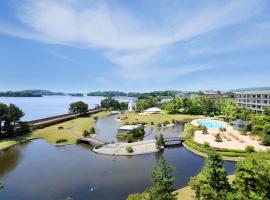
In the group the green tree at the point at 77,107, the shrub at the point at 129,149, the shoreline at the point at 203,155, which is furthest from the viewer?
the green tree at the point at 77,107

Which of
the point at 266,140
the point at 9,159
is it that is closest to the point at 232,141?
the point at 266,140

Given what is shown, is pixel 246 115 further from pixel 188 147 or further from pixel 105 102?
pixel 105 102

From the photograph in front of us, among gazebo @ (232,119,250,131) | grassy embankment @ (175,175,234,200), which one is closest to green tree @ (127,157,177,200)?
grassy embankment @ (175,175,234,200)

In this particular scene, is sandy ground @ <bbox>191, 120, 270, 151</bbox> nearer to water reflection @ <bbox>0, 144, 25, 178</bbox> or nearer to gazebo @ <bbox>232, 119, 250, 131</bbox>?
gazebo @ <bbox>232, 119, 250, 131</bbox>

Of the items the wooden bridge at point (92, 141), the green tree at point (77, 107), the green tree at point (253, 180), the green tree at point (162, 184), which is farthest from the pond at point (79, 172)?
the green tree at point (77, 107)

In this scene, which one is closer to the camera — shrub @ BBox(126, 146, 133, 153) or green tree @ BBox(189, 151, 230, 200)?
green tree @ BBox(189, 151, 230, 200)

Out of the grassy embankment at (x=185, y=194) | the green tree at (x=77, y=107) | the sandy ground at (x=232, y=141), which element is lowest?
the grassy embankment at (x=185, y=194)

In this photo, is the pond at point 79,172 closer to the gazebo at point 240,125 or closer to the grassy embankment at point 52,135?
the grassy embankment at point 52,135
